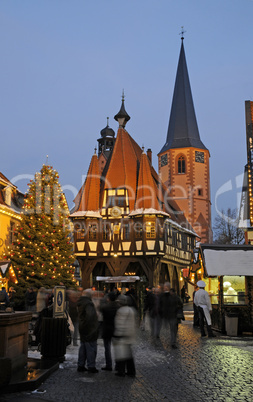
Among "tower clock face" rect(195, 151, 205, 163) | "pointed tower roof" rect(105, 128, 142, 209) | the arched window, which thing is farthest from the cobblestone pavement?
"tower clock face" rect(195, 151, 205, 163)

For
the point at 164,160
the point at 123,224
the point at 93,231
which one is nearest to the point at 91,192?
the point at 93,231

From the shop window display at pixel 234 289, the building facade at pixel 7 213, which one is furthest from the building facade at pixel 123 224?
the shop window display at pixel 234 289

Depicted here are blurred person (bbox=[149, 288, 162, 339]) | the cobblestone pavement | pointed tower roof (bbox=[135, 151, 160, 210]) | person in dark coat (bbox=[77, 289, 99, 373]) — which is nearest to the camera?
the cobblestone pavement

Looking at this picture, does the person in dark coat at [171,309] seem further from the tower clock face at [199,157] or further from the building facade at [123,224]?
the tower clock face at [199,157]

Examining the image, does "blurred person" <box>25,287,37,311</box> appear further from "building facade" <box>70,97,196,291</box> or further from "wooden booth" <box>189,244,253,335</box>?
"building facade" <box>70,97,196,291</box>

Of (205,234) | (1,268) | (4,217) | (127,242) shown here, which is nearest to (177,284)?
(127,242)

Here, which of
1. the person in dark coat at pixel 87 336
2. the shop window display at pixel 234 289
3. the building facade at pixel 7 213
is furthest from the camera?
the building facade at pixel 7 213

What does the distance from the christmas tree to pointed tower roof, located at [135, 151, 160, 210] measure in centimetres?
1006

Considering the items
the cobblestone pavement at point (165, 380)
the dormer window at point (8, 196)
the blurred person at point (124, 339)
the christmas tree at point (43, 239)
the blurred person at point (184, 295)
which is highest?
the dormer window at point (8, 196)

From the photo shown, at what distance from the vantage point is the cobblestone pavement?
7.34 metres

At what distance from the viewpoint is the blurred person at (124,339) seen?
908cm

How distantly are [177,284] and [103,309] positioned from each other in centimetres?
4033

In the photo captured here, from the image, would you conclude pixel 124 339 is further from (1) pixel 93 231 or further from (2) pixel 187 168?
(2) pixel 187 168

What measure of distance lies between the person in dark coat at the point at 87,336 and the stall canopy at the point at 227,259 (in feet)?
28.9
